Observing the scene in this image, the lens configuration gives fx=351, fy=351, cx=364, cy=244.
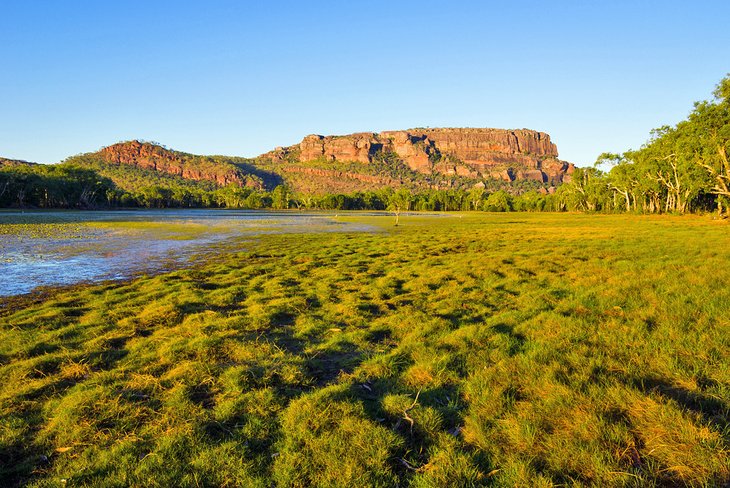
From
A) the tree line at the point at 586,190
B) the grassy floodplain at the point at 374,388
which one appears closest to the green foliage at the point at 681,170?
the tree line at the point at 586,190

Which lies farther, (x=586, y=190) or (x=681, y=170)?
(x=586, y=190)

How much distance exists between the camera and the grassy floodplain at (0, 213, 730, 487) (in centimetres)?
350

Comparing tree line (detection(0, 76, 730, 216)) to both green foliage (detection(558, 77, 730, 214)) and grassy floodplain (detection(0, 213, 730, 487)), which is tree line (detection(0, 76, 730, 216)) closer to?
green foliage (detection(558, 77, 730, 214))

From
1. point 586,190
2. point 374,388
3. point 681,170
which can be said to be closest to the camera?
point 374,388

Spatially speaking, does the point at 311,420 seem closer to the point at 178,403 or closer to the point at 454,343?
the point at 178,403

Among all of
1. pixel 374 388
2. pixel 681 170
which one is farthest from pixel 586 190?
pixel 374 388

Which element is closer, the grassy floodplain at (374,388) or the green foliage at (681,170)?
the grassy floodplain at (374,388)

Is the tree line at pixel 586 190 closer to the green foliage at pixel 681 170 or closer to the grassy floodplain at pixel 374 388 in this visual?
the green foliage at pixel 681 170

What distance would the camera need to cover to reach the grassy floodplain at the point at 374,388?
138 inches

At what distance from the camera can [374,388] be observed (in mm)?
5180

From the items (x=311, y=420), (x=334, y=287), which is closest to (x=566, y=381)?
(x=311, y=420)

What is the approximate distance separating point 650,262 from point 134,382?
17446 millimetres

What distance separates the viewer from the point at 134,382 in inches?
212

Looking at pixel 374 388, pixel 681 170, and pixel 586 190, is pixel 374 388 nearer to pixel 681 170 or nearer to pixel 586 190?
pixel 681 170
